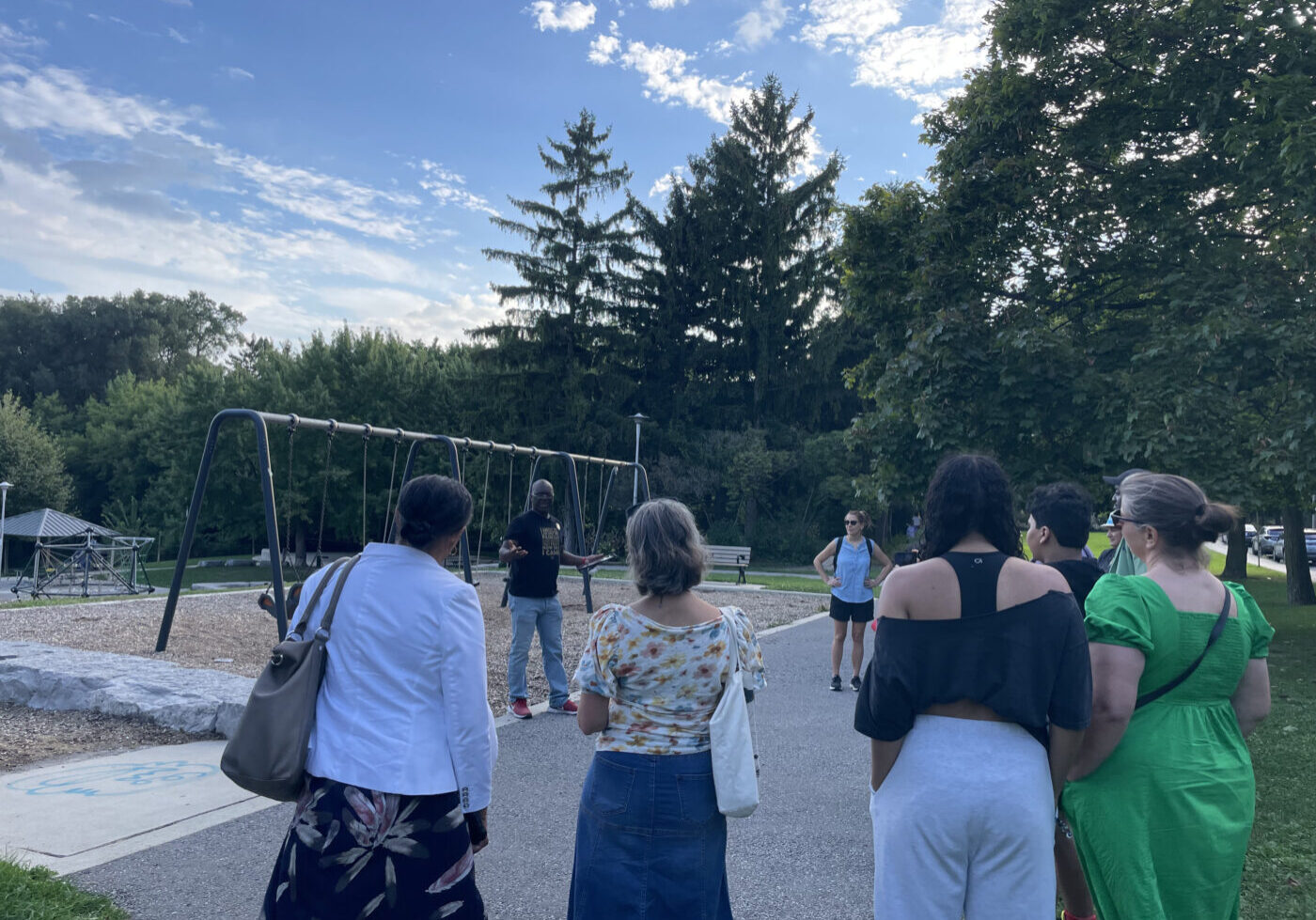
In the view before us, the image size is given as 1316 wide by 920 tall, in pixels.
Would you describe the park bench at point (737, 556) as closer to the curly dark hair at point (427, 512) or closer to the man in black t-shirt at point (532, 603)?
the man in black t-shirt at point (532, 603)

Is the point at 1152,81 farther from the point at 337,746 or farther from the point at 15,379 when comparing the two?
the point at 15,379

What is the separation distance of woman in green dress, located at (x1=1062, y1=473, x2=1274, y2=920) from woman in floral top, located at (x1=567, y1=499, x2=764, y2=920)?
99 cm

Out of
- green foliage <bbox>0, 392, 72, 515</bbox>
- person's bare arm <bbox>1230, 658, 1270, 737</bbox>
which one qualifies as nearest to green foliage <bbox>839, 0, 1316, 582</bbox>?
person's bare arm <bbox>1230, 658, 1270, 737</bbox>

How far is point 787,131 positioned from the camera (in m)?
39.0

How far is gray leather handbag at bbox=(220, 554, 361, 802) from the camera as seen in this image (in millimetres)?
2482

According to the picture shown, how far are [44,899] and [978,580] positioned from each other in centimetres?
367

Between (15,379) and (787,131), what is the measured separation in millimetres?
48181

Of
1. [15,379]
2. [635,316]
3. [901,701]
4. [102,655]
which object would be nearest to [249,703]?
[901,701]

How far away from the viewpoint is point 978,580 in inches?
90.8

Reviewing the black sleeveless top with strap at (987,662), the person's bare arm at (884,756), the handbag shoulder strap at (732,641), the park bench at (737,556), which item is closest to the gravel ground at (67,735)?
the handbag shoulder strap at (732,641)

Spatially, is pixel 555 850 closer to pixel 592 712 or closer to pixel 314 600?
pixel 592 712

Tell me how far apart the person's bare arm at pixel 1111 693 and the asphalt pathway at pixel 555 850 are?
1720 mm

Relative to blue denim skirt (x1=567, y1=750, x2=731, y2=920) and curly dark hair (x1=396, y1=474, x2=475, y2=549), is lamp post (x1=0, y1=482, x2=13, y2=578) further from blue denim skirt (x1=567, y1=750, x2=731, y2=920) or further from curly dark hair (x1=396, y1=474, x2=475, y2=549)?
blue denim skirt (x1=567, y1=750, x2=731, y2=920)

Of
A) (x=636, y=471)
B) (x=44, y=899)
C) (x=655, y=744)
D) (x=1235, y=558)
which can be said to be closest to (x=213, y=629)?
(x=44, y=899)
